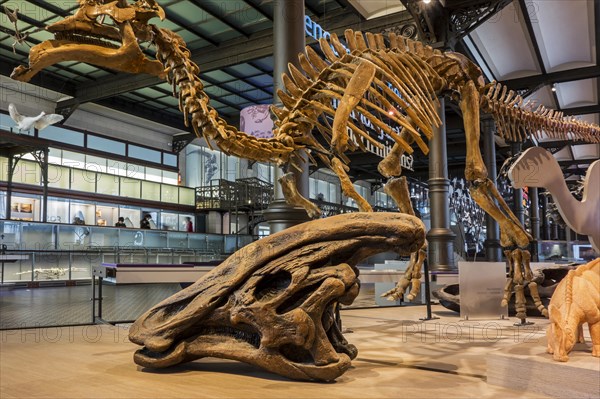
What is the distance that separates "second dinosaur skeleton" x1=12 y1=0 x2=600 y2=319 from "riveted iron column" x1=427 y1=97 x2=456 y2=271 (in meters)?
2.97

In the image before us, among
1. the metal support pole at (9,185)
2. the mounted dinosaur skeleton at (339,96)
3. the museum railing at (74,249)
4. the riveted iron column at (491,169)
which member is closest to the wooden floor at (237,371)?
the mounted dinosaur skeleton at (339,96)

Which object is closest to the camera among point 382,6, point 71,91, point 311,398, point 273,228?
point 311,398

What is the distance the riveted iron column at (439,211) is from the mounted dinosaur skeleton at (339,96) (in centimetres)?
295

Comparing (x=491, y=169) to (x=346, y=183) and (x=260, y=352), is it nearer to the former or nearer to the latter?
(x=346, y=183)

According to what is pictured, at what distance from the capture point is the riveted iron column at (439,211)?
341 inches

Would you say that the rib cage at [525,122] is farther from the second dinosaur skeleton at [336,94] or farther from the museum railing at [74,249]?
the museum railing at [74,249]

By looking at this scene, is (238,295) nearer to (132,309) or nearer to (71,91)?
(132,309)

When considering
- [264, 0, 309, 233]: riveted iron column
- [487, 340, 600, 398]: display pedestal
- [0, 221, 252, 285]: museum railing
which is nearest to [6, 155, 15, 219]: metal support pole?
[0, 221, 252, 285]: museum railing

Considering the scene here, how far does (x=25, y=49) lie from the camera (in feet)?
38.8

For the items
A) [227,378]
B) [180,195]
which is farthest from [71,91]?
[227,378]

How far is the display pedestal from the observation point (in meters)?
2.29

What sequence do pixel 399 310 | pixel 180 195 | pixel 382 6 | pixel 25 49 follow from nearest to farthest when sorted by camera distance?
pixel 399 310 → pixel 382 6 → pixel 25 49 → pixel 180 195

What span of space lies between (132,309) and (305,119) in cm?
435

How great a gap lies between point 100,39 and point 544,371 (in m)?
3.03
